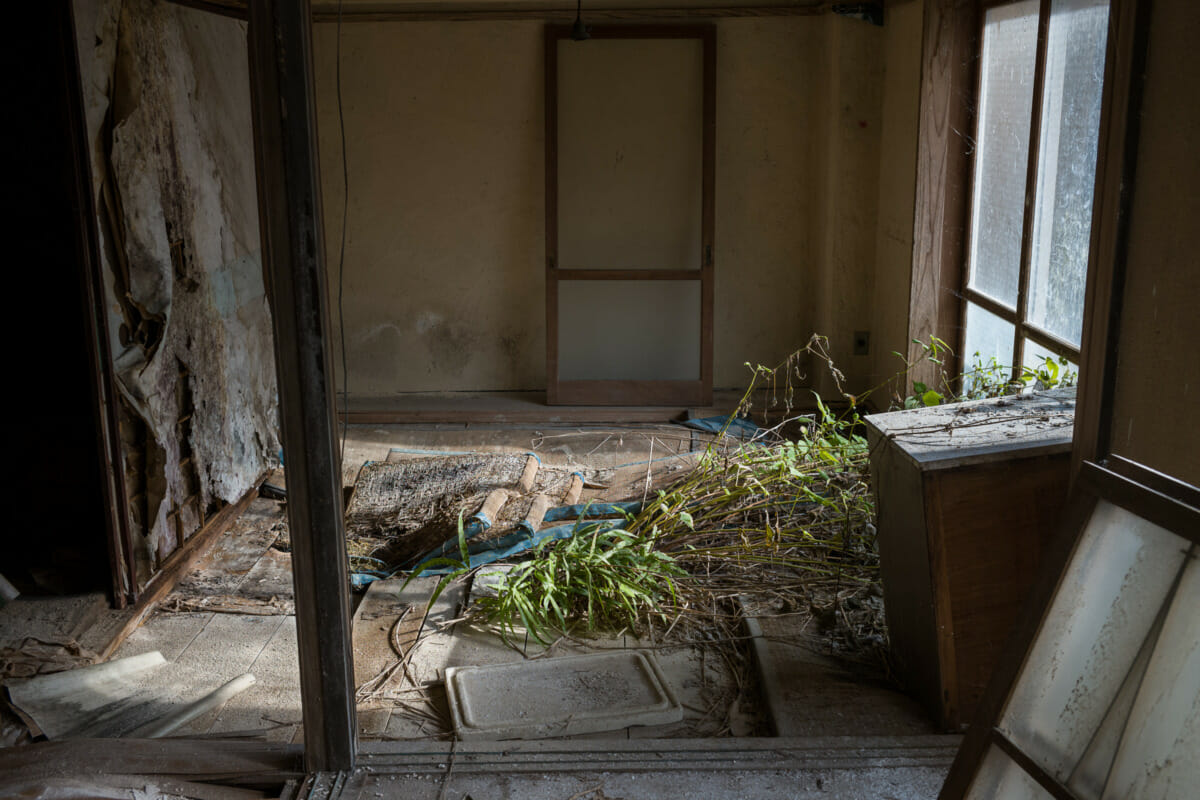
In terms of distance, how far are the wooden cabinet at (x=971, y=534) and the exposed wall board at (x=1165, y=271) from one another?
295mm

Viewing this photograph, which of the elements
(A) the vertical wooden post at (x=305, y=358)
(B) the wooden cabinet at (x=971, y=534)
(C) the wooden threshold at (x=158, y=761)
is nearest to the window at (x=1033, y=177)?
(B) the wooden cabinet at (x=971, y=534)

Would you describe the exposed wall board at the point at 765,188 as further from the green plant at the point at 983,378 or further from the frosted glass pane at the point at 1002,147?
the frosted glass pane at the point at 1002,147

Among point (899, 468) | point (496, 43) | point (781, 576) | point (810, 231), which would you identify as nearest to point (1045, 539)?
point (899, 468)

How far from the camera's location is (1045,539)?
8.46 ft

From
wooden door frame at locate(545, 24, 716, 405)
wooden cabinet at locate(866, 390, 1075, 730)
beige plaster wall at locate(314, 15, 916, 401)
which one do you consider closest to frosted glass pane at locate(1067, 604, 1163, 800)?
wooden cabinet at locate(866, 390, 1075, 730)

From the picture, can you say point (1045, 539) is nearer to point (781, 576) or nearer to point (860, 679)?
point (860, 679)

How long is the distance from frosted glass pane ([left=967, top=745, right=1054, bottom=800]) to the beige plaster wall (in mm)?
3971

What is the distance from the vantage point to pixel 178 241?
404cm

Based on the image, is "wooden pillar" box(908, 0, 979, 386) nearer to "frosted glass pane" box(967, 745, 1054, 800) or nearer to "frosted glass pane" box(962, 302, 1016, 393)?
"frosted glass pane" box(962, 302, 1016, 393)

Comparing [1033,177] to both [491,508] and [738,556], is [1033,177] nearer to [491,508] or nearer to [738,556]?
[738,556]

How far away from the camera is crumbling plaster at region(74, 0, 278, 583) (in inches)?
140

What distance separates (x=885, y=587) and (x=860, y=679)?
0.87 ft

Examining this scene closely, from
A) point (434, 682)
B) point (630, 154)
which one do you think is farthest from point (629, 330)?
point (434, 682)

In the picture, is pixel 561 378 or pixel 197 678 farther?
pixel 561 378
